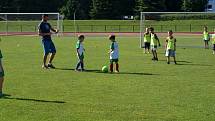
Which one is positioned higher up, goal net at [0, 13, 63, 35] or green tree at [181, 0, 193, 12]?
A: green tree at [181, 0, 193, 12]

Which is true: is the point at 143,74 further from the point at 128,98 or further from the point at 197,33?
the point at 197,33

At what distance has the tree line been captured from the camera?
283 ft

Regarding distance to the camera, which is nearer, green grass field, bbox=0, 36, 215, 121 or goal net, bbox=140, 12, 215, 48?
green grass field, bbox=0, 36, 215, 121

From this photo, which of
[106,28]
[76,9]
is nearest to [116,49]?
[106,28]

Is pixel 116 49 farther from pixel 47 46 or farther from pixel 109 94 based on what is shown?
pixel 109 94

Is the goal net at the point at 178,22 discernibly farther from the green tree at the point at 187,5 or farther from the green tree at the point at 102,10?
the green tree at the point at 102,10

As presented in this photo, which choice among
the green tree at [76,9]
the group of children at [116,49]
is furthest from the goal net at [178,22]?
the green tree at [76,9]

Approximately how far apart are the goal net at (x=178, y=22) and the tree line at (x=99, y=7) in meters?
22.7

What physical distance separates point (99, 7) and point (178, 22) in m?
33.2

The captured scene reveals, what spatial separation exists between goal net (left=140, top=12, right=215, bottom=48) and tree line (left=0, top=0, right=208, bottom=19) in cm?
2273

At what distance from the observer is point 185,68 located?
2083 cm

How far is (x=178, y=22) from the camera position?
2210 inches

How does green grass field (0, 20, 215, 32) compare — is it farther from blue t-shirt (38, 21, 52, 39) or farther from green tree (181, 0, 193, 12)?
blue t-shirt (38, 21, 52, 39)

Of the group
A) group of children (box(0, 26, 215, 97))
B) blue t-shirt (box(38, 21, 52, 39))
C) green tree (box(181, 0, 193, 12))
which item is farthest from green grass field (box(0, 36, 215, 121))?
green tree (box(181, 0, 193, 12))
